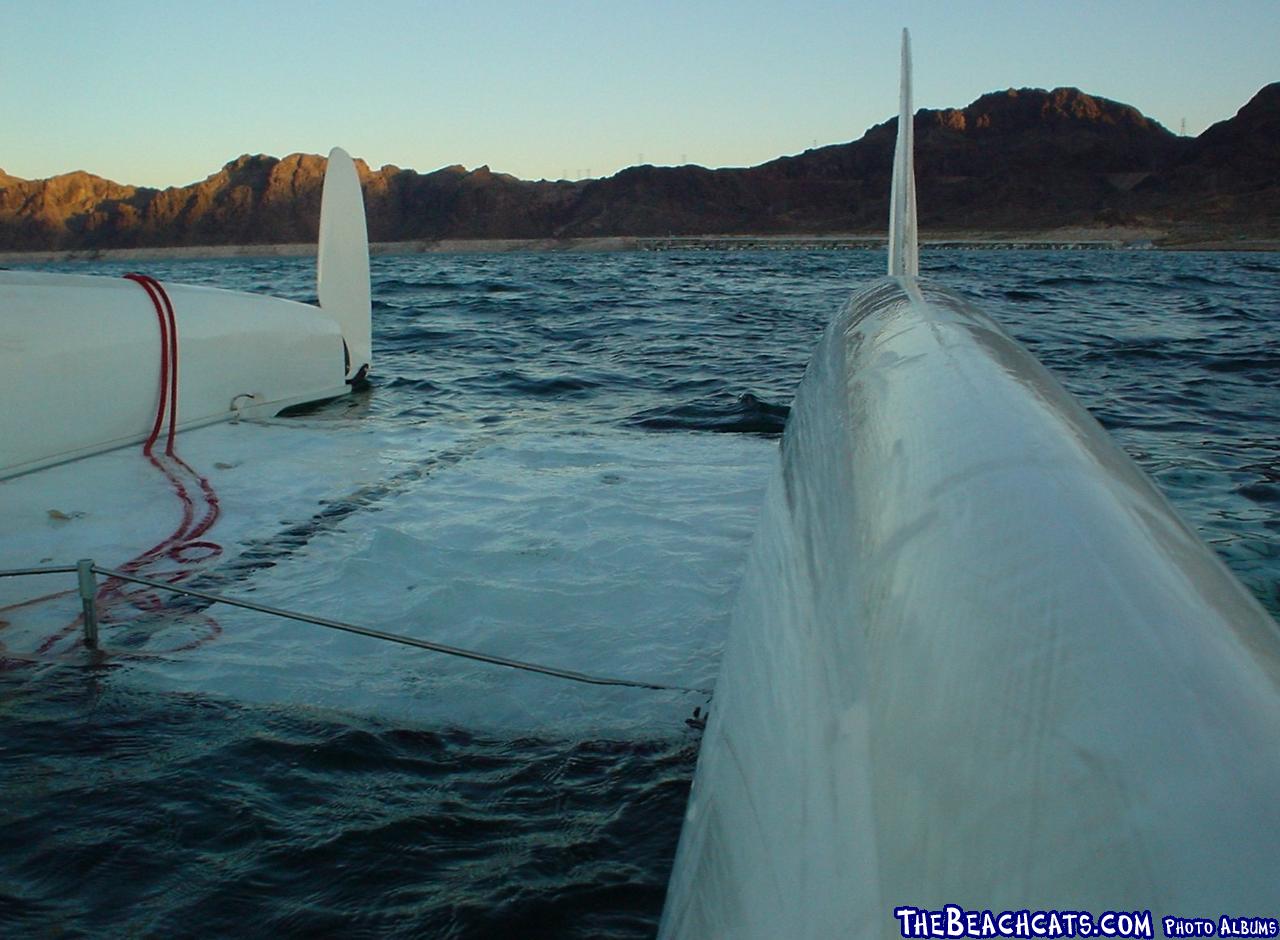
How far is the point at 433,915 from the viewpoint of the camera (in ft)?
5.39

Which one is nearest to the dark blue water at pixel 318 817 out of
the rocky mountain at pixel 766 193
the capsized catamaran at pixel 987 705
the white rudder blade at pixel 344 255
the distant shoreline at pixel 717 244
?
the capsized catamaran at pixel 987 705

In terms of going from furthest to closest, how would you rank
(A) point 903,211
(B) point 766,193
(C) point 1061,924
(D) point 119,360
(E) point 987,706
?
(B) point 766,193
(D) point 119,360
(A) point 903,211
(E) point 987,706
(C) point 1061,924

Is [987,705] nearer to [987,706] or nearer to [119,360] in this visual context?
[987,706]

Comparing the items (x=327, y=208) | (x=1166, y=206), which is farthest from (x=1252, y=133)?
(x=327, y=208)

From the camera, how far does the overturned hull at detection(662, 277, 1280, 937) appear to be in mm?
635

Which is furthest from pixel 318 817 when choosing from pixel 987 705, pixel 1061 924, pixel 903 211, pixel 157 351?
pixel 157 351

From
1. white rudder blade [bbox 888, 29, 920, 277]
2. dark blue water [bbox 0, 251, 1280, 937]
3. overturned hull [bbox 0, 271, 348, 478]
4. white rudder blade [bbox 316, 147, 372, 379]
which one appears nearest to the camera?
dark blue water [bbox 0, 251, 1280, 937]

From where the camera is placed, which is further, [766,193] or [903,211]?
[766,193]

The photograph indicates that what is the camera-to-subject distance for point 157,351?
17.5ft

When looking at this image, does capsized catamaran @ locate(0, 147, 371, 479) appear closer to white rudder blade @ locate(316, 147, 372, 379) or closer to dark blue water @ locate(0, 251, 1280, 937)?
white rudder blade @ locate(316, 147, 372, 379)

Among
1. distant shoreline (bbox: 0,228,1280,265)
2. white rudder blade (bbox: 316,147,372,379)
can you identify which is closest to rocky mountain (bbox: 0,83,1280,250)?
distant shoreline (bbox: 0,228,1280,265)

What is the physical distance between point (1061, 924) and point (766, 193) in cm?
13345

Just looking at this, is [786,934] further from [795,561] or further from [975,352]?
[975,352]

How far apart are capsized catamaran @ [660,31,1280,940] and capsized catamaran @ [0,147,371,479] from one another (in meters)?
4.27
